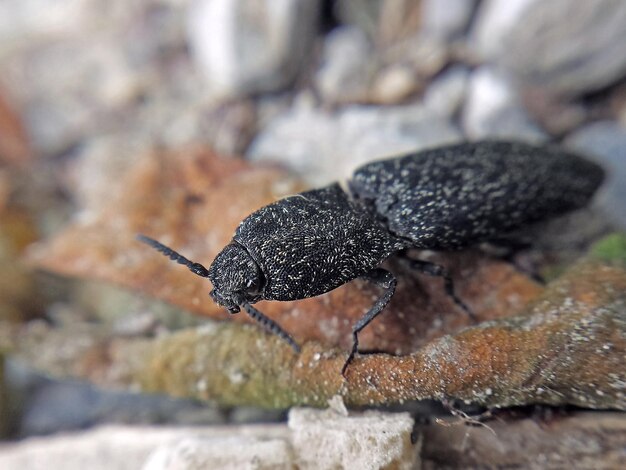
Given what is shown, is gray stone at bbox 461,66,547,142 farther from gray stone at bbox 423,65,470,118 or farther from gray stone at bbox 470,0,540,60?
gray stone at bbox 470,0,540,60

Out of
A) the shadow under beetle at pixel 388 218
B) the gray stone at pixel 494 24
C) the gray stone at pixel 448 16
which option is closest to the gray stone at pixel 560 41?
the gray stone at pixel 494 24

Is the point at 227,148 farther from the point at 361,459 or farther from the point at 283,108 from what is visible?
the point at 361,459

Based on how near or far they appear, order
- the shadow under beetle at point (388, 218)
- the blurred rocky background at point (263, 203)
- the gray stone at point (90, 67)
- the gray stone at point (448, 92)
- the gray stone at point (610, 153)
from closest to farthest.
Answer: the blurred rocky background at point (263, 203), the shadow under beetle at point (388, 218), the gray stone at point (610, 153), the gray stone at point (448, 92), the gray stone at point (90, 67)

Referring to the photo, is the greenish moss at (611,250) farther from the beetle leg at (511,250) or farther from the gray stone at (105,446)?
the gray stone at (105,446)

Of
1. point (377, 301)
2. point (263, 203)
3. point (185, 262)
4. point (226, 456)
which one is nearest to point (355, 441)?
point (226, 456)

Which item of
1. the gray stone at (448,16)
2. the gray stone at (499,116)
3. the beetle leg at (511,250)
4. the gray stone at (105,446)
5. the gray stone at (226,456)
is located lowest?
the gray stone at (226,456)

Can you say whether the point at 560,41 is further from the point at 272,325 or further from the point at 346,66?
the point at 272,325

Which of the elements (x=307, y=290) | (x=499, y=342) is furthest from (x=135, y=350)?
(x=499, y=342)

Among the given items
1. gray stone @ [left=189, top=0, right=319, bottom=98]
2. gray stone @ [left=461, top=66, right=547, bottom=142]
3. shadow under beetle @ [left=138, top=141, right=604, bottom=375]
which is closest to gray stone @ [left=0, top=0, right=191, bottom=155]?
gray stone @ [left=189, top=0, right=319, bottom=98]
